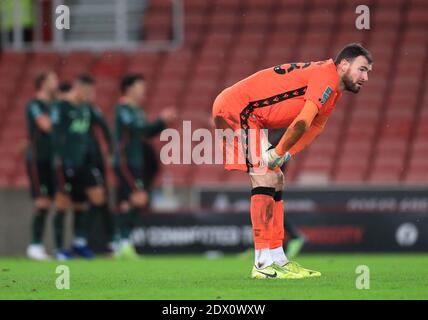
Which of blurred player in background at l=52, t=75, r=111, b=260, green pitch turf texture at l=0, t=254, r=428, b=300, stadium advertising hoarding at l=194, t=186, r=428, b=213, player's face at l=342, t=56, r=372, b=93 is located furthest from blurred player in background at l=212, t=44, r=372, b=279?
stadium advertising hoarding at l=194, t=186, r=428, b=213

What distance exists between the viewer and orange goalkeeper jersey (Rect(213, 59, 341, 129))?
26.7ft

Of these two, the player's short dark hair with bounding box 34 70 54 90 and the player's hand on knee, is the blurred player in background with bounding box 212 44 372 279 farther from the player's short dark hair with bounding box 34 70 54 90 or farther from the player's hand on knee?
the player's short dark hair with bounding box 34 70 54 90

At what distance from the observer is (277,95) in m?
8.23

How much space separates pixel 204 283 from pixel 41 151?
568 centimetres

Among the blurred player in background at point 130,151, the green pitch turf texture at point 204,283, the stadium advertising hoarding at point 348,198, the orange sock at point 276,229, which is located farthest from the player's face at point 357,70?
the stadium advertising hoarding at point 348,198

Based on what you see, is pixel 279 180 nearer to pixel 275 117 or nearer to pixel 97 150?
pixel 275 117

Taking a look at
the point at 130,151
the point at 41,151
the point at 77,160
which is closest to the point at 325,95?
the point at 130,151

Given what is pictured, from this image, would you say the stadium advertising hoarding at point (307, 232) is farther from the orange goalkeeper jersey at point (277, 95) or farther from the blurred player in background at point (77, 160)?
the orange goalkeeper jersey at point (277, 95)

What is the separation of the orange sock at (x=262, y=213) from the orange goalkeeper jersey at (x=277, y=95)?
0.51 m

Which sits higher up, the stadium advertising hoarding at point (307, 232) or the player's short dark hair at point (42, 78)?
the player's short dark hair at point (42, 78)

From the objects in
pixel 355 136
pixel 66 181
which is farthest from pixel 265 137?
pixel 355 136

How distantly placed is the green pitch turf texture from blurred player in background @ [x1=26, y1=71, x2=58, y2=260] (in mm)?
2629

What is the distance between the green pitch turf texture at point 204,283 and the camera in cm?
706

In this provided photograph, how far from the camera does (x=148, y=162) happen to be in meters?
14.6
